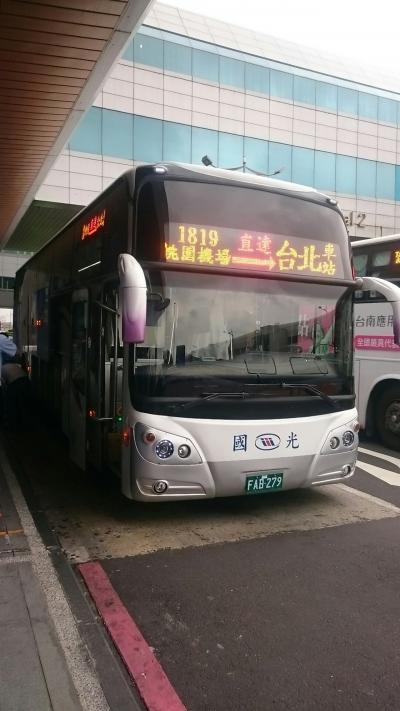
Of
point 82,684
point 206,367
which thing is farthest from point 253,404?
point 82,684

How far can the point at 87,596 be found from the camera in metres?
3.83

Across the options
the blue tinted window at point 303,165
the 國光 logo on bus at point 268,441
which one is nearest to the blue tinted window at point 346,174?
the blue tinted window at point 303,165

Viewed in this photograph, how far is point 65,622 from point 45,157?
7.50 m

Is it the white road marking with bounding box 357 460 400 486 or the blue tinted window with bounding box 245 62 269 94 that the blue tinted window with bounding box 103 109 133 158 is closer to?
the blue tinted window with bounding box 245 62 269 94

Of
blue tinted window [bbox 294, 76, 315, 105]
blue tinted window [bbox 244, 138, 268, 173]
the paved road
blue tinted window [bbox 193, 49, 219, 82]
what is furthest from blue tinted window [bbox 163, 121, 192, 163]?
the paved road

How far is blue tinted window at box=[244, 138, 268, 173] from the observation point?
31609 millimetres

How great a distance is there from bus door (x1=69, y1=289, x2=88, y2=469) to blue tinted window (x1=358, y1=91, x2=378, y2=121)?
35.0 meters

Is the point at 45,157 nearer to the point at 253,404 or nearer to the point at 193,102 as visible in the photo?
the point at 253,404

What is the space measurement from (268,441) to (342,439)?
34.4 inches

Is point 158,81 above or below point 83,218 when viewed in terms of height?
above

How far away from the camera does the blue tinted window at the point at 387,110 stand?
121 ft

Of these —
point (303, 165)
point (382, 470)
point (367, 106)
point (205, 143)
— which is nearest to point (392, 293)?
point (382, 470)

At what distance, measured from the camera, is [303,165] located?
33.6 metres

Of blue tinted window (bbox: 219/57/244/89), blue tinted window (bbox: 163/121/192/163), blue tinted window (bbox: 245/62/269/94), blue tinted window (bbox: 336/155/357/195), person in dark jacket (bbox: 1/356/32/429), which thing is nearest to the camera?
person in dark jacket (bbox: 1/356/32/429)
